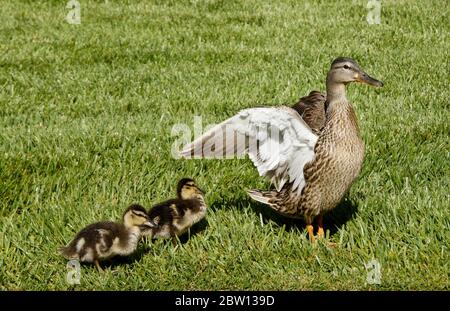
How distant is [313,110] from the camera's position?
5734 mm

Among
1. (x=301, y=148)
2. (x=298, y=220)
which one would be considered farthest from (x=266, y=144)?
(x=298, y=220)

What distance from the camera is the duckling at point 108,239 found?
185 inches

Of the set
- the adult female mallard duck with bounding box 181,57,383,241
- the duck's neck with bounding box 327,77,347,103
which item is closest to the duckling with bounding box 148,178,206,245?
the adult female mallard duck with bounding box 181,57,383,241

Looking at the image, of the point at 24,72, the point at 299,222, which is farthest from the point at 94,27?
the point at 299,222

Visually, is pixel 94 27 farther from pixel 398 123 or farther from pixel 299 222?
pixel 299 222

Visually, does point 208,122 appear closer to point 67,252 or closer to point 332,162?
point 332,162

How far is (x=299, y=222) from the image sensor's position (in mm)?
5594

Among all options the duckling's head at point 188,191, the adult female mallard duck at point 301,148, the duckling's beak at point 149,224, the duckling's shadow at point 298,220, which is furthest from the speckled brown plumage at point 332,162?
the duckling's beak at point 149,224

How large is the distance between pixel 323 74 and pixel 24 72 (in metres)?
3.62

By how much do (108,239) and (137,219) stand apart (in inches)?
9.3

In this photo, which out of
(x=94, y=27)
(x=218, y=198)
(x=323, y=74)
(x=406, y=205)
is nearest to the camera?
(x=406, y=205)

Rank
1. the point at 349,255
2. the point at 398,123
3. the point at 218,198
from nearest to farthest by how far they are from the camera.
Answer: the point at 349,255 → the point at 218,198 → the point at 398,123

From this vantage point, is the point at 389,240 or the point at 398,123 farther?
the point at 398,123

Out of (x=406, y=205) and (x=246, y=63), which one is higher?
(x=246, y=63)
